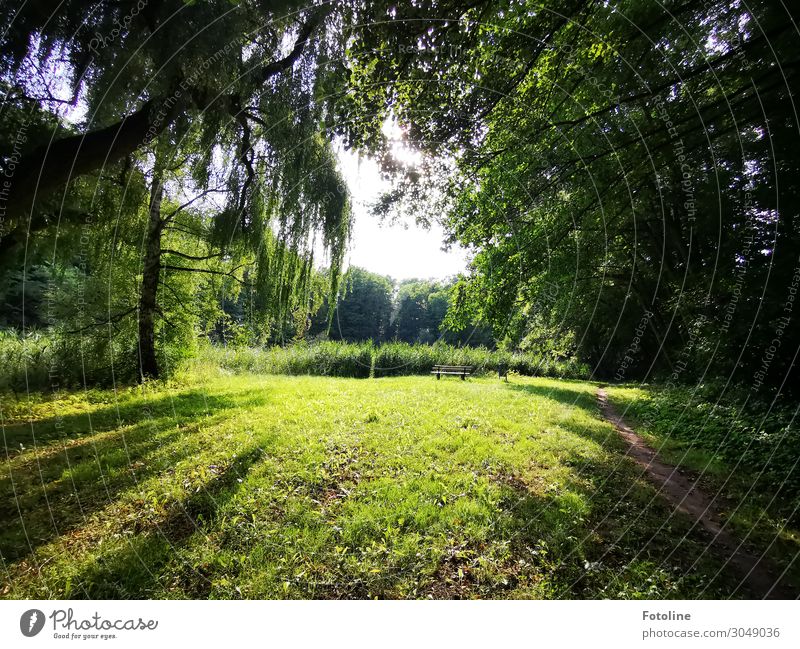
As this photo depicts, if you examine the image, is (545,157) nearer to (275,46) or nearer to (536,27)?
(536,27)

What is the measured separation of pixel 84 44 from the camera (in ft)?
13.4

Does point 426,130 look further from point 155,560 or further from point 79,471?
point 79,471

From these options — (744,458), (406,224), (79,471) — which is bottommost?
(79,471)

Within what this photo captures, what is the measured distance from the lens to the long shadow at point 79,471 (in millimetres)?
3648

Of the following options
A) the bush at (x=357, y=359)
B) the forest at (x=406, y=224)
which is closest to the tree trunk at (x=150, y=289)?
the forest at (x=406, y=224)

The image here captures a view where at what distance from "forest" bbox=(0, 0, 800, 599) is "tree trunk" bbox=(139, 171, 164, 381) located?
66 centimetres

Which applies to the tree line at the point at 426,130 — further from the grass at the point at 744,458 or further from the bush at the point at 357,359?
the bush at the point at 357,359

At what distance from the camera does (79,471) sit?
482cm

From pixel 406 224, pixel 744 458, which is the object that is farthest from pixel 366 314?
pixel 744 458

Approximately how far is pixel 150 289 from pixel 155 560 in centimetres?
1010

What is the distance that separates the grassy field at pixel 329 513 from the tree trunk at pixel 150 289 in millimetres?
3980

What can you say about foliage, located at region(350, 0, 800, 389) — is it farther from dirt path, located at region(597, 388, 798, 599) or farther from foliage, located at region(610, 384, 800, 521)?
dirt path, located at region(597, 388, 798, 599)

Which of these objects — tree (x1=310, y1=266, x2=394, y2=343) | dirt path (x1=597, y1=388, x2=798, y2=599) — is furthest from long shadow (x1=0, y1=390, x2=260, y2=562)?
tree (x1=310, y1=266, x2=394, y2=343)

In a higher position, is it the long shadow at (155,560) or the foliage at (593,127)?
the foliage at (593,127)
